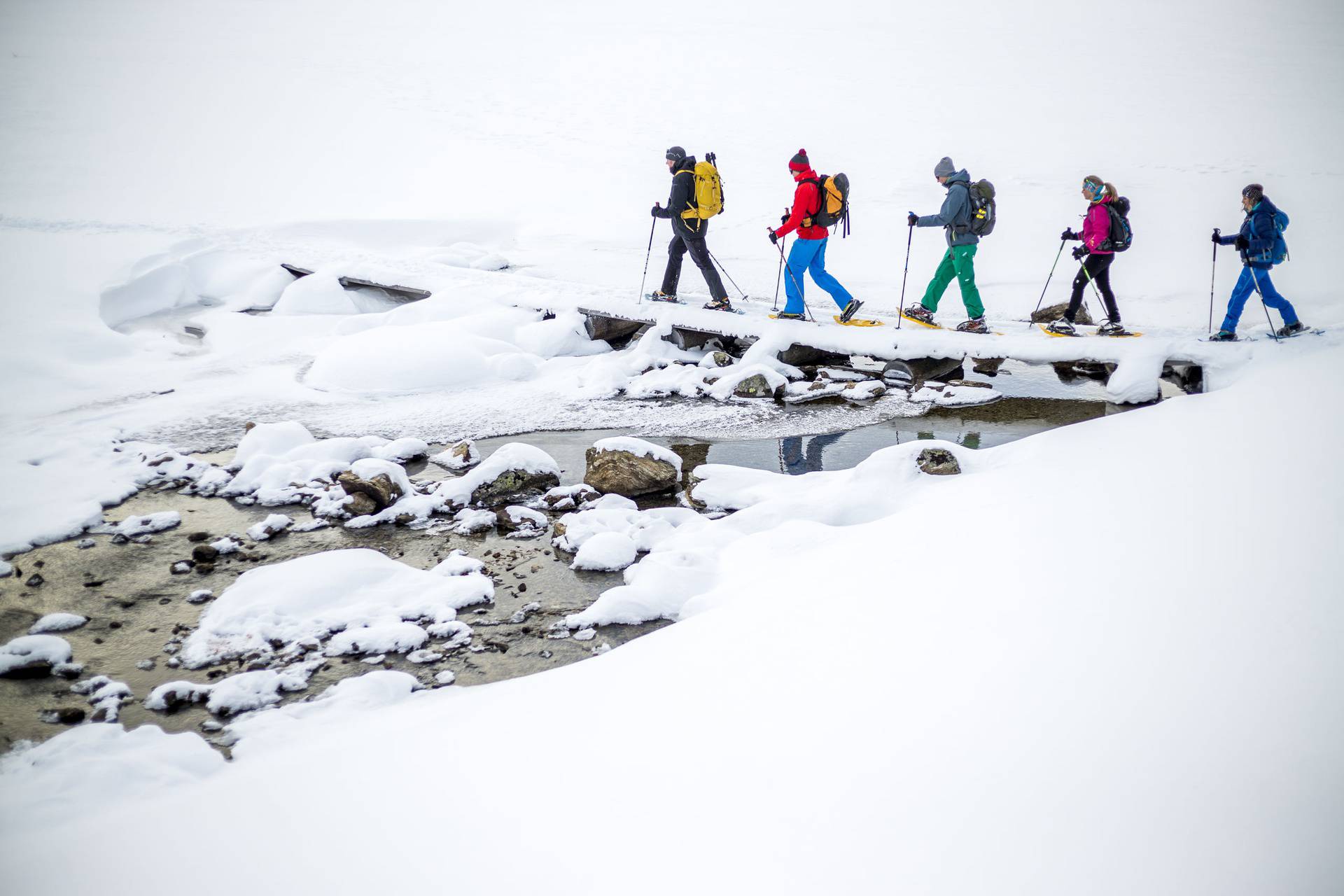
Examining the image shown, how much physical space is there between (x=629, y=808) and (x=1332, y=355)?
7.27 meters

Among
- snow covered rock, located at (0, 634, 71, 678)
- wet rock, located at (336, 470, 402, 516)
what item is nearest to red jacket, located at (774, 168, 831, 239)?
wet rock, located at (336, 470, 402, 516)

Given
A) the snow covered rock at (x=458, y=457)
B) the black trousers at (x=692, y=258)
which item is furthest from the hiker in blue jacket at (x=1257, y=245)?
the snow covered rock at (x=458, y=457)

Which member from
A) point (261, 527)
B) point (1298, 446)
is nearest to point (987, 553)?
point (1298, 446)

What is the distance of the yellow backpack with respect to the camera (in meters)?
8.84

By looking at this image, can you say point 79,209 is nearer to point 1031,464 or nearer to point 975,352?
point 975,352

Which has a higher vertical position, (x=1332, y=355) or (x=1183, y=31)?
(x=1183, y=31)

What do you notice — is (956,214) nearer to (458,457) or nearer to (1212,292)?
(1212,292)

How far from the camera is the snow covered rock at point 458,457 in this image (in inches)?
271

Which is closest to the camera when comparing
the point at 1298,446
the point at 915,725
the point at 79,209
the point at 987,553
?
the point at 915,725

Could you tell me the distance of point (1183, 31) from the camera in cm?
3070

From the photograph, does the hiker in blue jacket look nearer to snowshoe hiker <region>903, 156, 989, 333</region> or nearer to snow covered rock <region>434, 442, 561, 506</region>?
snowshoe hiker <region>903, 156, 989, 333</region>

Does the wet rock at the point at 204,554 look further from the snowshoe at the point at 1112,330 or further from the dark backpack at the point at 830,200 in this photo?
the snowshoe at the point at 1112,330

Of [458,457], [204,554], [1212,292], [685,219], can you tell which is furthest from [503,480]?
[1212,292]

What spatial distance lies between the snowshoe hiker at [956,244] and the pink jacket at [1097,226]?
109cm
